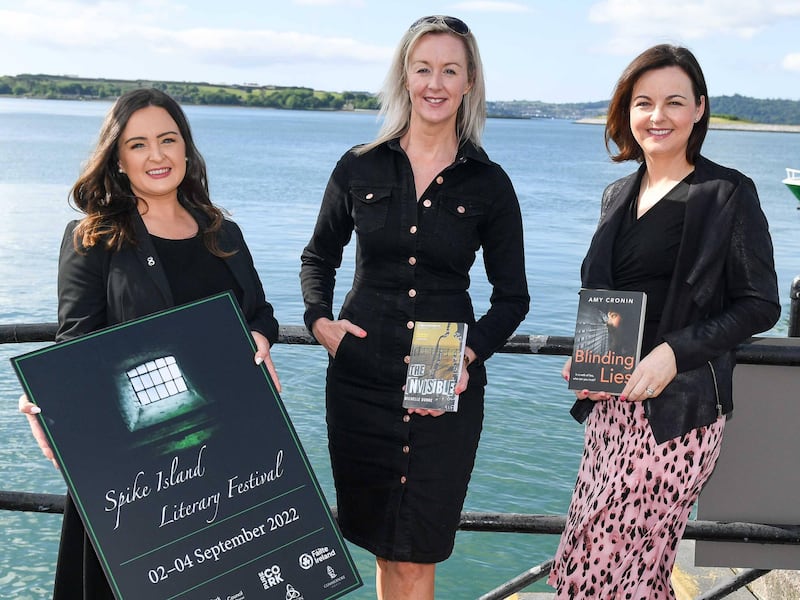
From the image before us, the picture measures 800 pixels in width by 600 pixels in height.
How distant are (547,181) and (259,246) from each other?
27.1m

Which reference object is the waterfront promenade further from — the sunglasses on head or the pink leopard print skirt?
the sunglasses on head

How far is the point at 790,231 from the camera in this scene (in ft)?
99.9

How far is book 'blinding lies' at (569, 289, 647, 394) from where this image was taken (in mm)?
2574

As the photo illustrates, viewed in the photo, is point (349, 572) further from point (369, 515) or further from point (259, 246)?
point (259, 246)

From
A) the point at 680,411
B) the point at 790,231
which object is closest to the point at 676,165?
the point at 680,411

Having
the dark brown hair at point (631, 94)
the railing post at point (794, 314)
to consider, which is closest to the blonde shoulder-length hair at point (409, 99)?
the dark brown hair at point (631, 94)

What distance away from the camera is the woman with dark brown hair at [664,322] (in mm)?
2521

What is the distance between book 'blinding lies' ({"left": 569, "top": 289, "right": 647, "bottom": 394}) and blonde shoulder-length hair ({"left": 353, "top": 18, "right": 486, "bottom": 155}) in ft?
2.17

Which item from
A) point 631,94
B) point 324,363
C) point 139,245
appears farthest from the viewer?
point 324,363

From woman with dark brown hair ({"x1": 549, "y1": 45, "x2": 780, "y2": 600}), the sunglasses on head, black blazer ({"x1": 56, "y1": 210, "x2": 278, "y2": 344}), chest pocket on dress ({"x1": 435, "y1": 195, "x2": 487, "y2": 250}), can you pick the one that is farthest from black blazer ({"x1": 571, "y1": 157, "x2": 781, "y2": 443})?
black blazer ({"x1": 56, "y1": 210, "x2": 278, "y2": 344})

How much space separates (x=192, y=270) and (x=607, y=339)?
1153 mm

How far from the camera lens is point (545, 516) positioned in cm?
306

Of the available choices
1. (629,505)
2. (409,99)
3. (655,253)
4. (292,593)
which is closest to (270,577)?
(292,593)

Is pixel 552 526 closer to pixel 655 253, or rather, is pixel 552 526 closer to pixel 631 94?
pixel 655 253
